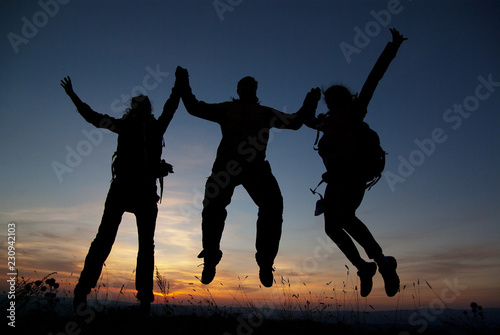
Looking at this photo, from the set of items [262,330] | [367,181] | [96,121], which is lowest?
[262,330]

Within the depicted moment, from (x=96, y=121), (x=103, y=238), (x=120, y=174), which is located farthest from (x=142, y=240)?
(x=96, y=121)

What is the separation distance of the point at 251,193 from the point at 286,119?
1.38 metres

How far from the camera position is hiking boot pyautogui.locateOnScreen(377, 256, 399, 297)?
4198 mm

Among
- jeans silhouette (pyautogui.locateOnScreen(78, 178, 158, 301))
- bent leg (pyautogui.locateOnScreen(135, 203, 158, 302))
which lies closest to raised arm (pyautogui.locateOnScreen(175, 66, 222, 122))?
jeans silhouette (pyautogui.locateOnScreen(78, 178, 158, 301))

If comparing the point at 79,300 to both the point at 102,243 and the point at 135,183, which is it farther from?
the point at 135,183

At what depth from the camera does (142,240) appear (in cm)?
492

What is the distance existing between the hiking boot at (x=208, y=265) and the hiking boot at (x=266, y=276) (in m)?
0.68

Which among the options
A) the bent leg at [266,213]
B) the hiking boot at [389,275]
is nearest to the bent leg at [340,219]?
the hiking boot at [389,275]

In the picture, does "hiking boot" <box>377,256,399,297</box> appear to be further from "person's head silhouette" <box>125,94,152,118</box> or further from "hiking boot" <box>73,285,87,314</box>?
"person's head silhouette" <box>125,94,152,118</box>

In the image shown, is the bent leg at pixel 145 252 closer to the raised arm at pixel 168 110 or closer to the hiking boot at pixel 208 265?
the hiking boot at pixel 208 265

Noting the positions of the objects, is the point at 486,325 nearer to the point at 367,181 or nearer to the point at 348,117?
the point at 367,181

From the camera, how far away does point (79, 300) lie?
15.2ft

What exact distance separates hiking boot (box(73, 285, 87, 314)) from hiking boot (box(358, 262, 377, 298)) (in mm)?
3624

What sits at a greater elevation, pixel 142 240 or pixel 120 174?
pixel 120 174
